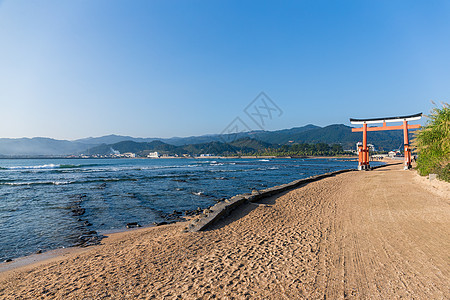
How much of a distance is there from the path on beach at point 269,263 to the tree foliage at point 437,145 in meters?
5.37

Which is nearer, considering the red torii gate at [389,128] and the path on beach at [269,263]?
the path on beach at [269,263]

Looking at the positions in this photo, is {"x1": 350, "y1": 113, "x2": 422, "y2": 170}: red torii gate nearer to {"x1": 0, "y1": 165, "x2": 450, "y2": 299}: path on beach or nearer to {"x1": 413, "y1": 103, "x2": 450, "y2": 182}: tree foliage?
{"x1": 413, "y1": 103, "x2": 450, "y2": 182}: tree foliage

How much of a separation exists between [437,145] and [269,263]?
505 inches

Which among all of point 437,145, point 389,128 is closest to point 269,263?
point 437,145

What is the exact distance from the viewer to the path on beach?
3.54 meters

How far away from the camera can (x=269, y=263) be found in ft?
14.5

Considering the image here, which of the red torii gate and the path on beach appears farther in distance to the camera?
the red torii gate

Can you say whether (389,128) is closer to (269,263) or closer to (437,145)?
(437,145)

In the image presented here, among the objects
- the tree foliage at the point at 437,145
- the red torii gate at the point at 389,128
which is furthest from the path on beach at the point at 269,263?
the red torii gate at the point at 389,128

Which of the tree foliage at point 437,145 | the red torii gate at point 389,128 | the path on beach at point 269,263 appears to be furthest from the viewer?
the red torii gate at point 389,128

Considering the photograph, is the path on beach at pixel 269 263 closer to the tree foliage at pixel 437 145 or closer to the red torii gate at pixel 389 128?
the tree foliage at pixel 437 145

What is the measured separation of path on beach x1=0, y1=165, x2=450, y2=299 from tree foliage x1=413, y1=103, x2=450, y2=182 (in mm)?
5366

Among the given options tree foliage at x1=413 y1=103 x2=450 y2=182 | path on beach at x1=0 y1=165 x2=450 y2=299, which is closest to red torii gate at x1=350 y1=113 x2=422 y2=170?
tree foliage at x1=413 y1=103 x2=450 y2=182

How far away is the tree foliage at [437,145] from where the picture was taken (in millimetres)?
11508
